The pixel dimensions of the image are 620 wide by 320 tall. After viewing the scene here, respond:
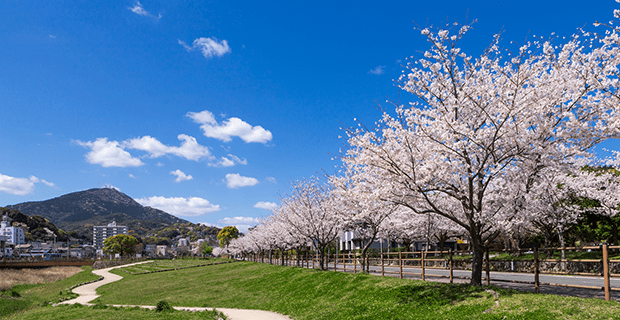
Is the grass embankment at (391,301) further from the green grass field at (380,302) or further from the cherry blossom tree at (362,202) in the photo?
the cherry blossom tree at (362,202)

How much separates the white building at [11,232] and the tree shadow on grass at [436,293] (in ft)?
625

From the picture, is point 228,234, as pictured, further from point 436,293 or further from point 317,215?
point 436,293

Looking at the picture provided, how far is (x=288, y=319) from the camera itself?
55.6ft

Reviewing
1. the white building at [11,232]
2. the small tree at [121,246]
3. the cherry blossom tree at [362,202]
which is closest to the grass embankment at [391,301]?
the cherry blossom tree at [362,202]

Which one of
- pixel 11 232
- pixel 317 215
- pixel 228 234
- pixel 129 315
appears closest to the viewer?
pixel 129 315

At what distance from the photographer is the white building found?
162750 millimetres

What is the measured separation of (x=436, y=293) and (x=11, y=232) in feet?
686

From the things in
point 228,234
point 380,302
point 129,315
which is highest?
point 380,302

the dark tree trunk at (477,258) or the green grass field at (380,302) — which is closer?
the green grass field at (380,302)

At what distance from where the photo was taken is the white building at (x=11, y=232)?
163 metres

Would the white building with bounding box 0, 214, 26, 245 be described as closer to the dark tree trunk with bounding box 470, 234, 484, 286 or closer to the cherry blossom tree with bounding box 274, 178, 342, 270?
the cherry blossom tree with bounding box 274, 178, 342, 270

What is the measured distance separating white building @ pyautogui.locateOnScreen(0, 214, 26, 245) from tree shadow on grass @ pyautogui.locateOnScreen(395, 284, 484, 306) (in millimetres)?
190627

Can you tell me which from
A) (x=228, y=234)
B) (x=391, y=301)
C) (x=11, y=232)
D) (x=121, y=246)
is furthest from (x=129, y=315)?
(x=11, y=232)

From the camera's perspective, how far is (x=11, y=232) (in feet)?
559
